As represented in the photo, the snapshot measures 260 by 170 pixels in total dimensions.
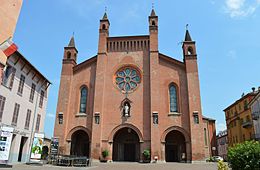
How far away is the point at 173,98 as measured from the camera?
88.4 feet

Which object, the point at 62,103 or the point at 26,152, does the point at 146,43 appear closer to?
the point at 62,103

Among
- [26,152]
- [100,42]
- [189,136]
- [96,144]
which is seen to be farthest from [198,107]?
[26,152]

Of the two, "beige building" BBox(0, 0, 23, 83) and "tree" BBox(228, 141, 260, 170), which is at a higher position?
"beige building" BBox(0, 0, 23, 83)

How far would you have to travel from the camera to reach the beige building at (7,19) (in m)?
6.92

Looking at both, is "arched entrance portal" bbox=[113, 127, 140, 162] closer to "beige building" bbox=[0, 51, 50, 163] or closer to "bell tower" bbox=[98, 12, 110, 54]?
"beige building" bbox=[0, 51, 50, 163]

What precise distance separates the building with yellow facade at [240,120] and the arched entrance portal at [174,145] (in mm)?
16912

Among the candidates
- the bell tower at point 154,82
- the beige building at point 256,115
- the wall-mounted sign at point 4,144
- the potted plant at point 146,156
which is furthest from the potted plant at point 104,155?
the beige building at point 256,115

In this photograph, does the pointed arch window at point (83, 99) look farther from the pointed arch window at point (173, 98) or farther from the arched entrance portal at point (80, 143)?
the pointed arch window at point (173, 98)

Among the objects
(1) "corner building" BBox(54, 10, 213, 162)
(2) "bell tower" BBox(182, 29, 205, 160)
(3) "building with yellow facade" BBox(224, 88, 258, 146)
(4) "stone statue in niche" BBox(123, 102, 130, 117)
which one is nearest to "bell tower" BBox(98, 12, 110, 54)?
(1) "corner building" BBox(54, 10, 213, 162)

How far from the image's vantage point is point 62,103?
1085 inches

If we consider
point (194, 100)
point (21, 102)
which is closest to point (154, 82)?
point (194, 100)

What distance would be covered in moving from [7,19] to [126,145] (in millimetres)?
22918

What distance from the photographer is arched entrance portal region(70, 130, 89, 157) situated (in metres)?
27.8

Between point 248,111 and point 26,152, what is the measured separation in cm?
3520
